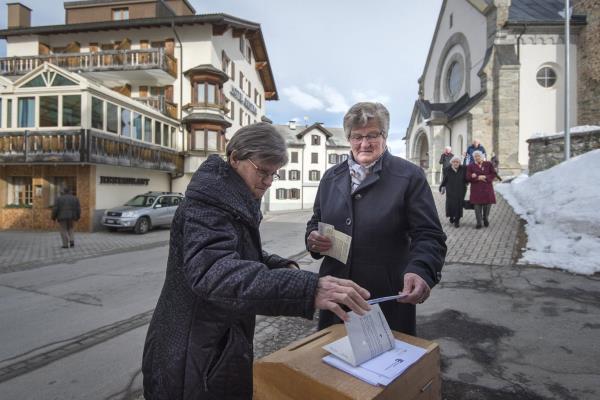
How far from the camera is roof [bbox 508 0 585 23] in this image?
24.3 metres

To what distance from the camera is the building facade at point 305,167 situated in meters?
49.2

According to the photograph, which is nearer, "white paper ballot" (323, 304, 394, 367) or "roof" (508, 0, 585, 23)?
"white paper ballot" (323, 304, 394, 367)

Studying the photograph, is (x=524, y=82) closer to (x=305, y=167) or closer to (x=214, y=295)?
(x=214, y=295)

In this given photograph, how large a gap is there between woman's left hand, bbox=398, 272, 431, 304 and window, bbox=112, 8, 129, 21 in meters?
32.3

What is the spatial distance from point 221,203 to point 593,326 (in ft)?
15.7

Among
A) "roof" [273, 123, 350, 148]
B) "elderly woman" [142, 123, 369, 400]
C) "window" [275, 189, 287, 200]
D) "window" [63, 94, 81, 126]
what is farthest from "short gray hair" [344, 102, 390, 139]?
"window" [275, 189, 287, 200]

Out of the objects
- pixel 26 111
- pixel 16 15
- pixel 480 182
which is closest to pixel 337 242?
pixel 480 182

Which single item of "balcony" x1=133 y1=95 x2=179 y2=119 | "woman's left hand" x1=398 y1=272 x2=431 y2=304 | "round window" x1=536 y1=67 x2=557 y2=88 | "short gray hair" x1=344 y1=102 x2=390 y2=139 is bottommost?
"woman's left hand" x1=398 y1=272 x2=431 y2=304

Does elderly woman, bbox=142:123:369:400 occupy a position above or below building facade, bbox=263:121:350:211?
below

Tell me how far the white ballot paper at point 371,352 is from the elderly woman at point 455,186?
1030 cm

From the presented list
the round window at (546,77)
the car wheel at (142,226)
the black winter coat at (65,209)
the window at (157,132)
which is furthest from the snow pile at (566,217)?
the window at (157,132)

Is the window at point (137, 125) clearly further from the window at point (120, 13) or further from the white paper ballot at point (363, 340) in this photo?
the white paper ballot at point (363, 340)

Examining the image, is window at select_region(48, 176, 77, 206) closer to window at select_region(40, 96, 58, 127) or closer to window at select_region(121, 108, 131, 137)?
window at select_region(40, 96, 58, 127)

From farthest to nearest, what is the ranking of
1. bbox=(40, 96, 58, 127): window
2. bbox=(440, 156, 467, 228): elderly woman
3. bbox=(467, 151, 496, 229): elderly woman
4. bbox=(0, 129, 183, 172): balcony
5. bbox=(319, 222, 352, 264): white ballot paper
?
1. bbox=(40, 96, 58, 127): window
2. bbox=(0, 129, 183, 172): balcony
3. bbox=(440, 156, 467, 228): elderly woman
4. bbox=(467, 151, 496, 229): elderly woman
5. bbox=(319, 222, 352, 264): white ballot paper
